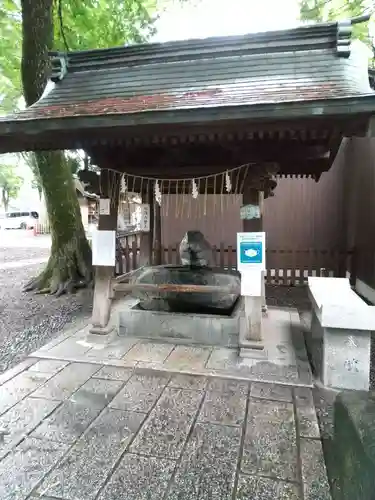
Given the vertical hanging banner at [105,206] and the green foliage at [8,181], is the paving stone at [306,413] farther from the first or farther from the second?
the green foliage at [8,181]

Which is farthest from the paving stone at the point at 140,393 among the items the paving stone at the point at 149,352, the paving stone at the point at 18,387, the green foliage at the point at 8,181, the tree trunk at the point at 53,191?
the green foliage at the point at 8,181

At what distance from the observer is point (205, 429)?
246 cm

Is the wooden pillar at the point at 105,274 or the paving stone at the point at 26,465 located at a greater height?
the wooden pillar at the point at 105,274

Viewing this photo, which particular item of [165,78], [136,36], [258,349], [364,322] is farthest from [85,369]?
[136,36]

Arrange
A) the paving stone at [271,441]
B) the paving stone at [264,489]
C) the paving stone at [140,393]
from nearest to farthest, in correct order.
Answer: the paving stone at [264,489], the paving stone at [271,441], the paving stone at [140,393]

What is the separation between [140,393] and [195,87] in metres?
3.16

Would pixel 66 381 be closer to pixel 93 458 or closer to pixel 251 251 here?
pixel 93 458

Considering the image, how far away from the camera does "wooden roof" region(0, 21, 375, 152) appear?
281cm

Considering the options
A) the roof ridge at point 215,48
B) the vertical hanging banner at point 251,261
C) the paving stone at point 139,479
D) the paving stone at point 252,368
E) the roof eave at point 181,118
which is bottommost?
the paving stone at point 139,479

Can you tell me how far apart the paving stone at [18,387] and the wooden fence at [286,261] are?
4.29m

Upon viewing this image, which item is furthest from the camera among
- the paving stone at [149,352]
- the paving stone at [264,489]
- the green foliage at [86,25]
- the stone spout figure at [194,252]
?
the green foliage at [86,25]

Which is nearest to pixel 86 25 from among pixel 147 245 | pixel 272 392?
pixel 147 245

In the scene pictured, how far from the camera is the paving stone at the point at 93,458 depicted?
1884 mm

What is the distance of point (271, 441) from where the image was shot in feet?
7.61
